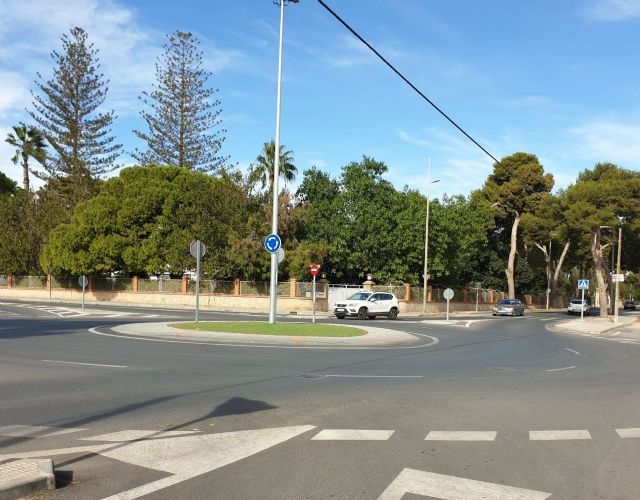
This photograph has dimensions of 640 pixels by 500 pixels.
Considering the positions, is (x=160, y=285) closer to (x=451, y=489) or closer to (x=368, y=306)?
(x=368, y=306)

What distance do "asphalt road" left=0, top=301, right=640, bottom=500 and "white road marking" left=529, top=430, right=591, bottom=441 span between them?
0.14 feet

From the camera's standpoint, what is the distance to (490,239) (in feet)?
213

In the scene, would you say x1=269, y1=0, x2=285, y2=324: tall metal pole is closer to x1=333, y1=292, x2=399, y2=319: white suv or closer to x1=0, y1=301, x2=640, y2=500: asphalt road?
x1=0, y1=301, x2=640, y2=500: asphalt road

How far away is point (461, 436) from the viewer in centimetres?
710

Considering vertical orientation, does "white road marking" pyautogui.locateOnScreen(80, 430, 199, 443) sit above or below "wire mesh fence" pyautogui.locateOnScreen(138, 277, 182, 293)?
below

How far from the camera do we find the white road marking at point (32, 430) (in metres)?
6.85

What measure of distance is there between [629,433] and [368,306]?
28013mm

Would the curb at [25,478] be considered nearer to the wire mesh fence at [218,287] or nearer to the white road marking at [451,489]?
the white road marking at [451,489]

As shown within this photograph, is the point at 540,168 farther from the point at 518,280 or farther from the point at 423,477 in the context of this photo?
the point at 423,477

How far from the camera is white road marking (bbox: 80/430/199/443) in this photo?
670 cm

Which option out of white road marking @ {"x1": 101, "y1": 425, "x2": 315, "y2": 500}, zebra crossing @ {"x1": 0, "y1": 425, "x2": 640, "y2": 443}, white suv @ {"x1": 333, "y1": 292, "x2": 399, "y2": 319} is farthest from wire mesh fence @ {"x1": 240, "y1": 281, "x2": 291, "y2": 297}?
white road marking @ {"x1": 101, "y1": 425, "x2": 315, "y2": 500}

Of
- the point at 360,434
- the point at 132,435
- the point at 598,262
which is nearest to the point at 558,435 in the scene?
the point at 360,434

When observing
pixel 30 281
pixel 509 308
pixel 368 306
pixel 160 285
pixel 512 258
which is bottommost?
pixel 509 308

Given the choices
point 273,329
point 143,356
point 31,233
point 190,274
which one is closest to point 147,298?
point 190,274
